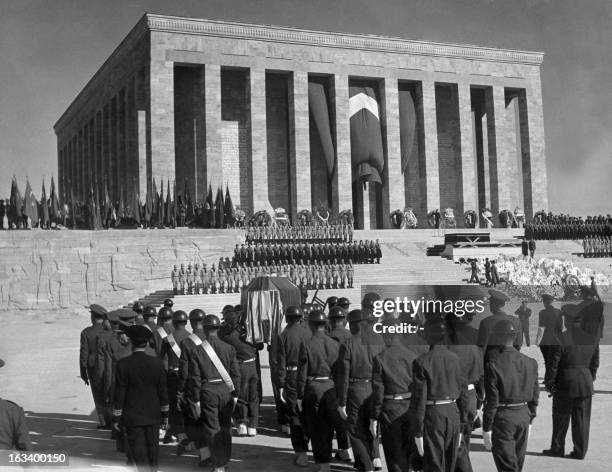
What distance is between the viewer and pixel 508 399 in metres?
5.22

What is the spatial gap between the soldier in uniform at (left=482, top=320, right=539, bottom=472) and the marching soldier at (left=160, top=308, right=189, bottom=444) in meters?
3.09

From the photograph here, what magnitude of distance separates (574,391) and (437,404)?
77.9 inches

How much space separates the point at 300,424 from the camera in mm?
6457

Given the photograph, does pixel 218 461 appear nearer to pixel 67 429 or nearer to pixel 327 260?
pixel 67 429

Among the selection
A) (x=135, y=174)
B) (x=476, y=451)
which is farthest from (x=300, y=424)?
(x=135, y=174)

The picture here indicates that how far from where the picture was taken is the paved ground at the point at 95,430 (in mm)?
6366

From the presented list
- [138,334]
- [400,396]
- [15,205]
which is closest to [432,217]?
[15,205]

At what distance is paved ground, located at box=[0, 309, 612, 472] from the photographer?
20.9 ft

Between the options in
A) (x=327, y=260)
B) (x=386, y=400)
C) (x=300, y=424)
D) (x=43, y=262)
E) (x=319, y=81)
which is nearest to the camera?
(x=386, y=400)

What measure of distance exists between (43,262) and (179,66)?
1442 cm

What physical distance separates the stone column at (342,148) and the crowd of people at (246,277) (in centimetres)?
1163

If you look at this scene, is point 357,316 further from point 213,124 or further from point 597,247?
point 213,124

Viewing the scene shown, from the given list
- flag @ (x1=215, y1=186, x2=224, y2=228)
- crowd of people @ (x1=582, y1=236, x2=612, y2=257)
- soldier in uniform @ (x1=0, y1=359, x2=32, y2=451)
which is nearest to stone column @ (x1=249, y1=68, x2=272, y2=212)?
flag @ (x1=215, y1=186, x2=224, y2=228)

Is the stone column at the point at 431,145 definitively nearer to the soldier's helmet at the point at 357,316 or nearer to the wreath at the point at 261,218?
the wreath at the point at 261,218
